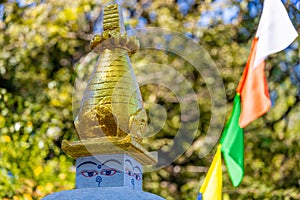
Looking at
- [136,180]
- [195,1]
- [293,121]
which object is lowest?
[136,180]

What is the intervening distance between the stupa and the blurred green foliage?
353cm

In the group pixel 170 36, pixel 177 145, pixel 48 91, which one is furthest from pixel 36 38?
pixel 177 145

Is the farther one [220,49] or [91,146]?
[220,49]

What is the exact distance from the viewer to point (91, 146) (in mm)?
5012

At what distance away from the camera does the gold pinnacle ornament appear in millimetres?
5012

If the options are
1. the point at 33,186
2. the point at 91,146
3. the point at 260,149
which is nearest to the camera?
the point at 91,146

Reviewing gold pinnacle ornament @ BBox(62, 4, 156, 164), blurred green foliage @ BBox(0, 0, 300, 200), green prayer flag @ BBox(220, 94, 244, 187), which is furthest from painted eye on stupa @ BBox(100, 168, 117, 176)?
blurred green foliage @ BBox(0, 0, 300, 200)

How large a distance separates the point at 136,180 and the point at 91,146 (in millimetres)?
502

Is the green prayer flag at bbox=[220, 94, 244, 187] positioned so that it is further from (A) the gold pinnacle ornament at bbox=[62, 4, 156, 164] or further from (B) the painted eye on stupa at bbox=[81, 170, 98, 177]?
(B) the painted eye on stupa at bbox=[81, 170, 98, 177]

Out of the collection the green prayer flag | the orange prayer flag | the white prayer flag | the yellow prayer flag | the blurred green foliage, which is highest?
the blurred green foliage

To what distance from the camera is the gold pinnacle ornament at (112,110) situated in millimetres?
5012

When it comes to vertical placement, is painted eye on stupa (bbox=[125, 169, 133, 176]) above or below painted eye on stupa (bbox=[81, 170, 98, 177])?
below

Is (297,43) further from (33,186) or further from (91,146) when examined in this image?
(91,146)

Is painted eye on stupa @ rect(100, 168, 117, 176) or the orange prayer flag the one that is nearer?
the orange prayer flag
